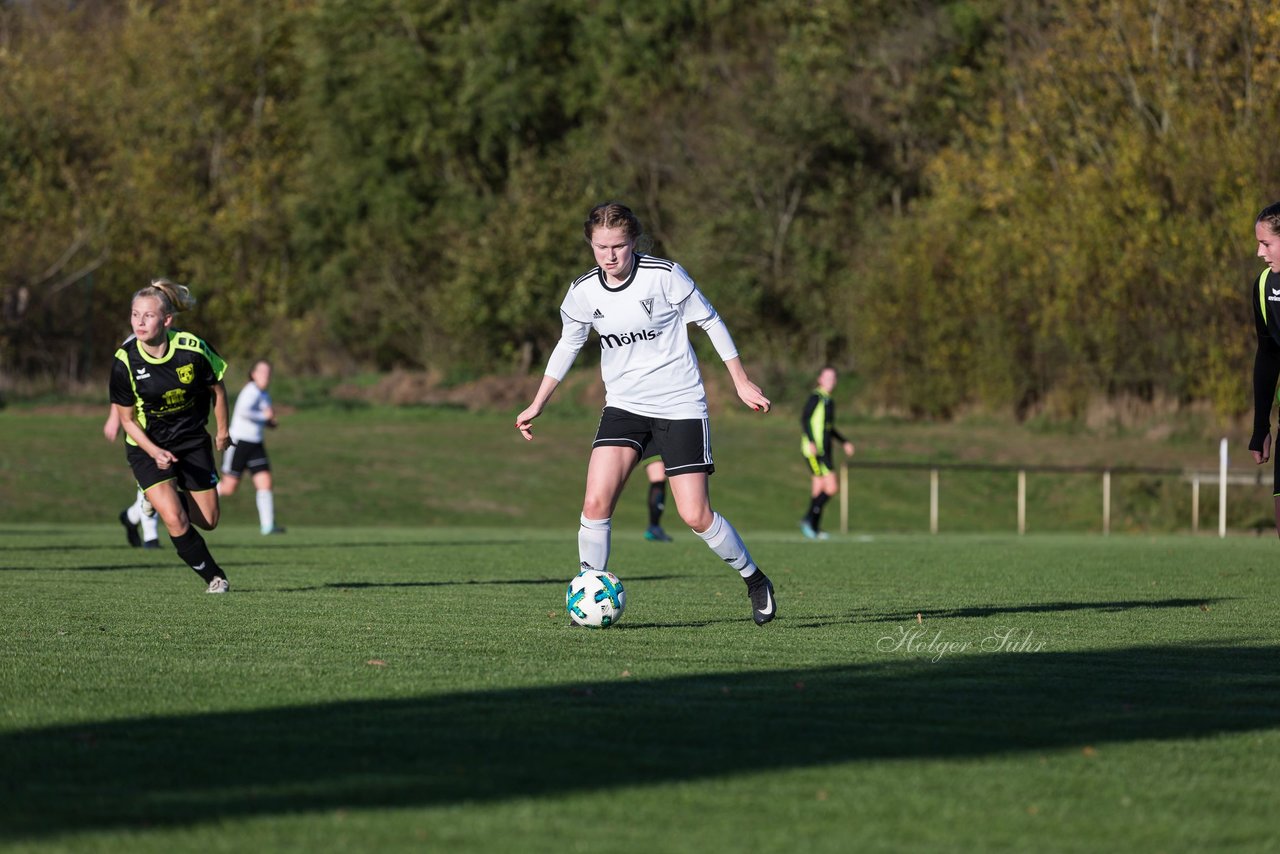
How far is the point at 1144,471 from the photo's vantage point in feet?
95.1

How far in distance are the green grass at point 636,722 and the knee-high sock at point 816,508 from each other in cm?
1145

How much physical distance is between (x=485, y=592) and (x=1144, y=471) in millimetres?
19442

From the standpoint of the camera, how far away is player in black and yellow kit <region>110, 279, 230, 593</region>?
1134 cm

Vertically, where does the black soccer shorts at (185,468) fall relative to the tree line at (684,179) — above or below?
below

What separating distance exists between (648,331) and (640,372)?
23 cm

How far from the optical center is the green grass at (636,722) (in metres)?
4.48

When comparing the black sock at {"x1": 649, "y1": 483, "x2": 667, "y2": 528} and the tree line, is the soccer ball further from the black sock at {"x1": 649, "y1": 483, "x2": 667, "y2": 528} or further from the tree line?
the tree line

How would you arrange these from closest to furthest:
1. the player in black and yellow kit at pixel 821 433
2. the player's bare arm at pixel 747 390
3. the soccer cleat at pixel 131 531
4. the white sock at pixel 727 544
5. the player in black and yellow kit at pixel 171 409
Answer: the player's bare arm at pixel 747 390
the white sock at pixel 727 544
the player in black and yellow kit at pixel 171 409
the soccer cleat at pixel 131 531
the player in black and yellow kit at pixel 821 433

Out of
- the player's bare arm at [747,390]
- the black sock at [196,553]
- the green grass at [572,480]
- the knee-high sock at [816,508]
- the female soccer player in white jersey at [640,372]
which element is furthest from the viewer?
the green grass at [572,480]

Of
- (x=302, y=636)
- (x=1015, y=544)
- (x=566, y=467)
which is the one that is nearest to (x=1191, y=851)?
(x=302, y=636)

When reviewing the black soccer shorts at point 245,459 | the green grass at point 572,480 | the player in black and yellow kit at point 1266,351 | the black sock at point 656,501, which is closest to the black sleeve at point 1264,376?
the player in black and yellow kit at point 1266,351

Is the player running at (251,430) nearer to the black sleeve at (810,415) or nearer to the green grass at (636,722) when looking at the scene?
the black sleeve at (810,415)

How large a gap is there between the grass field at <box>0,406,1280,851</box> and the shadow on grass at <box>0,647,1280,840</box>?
0.8 inches

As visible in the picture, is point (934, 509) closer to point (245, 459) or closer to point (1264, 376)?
point (245, 459)
